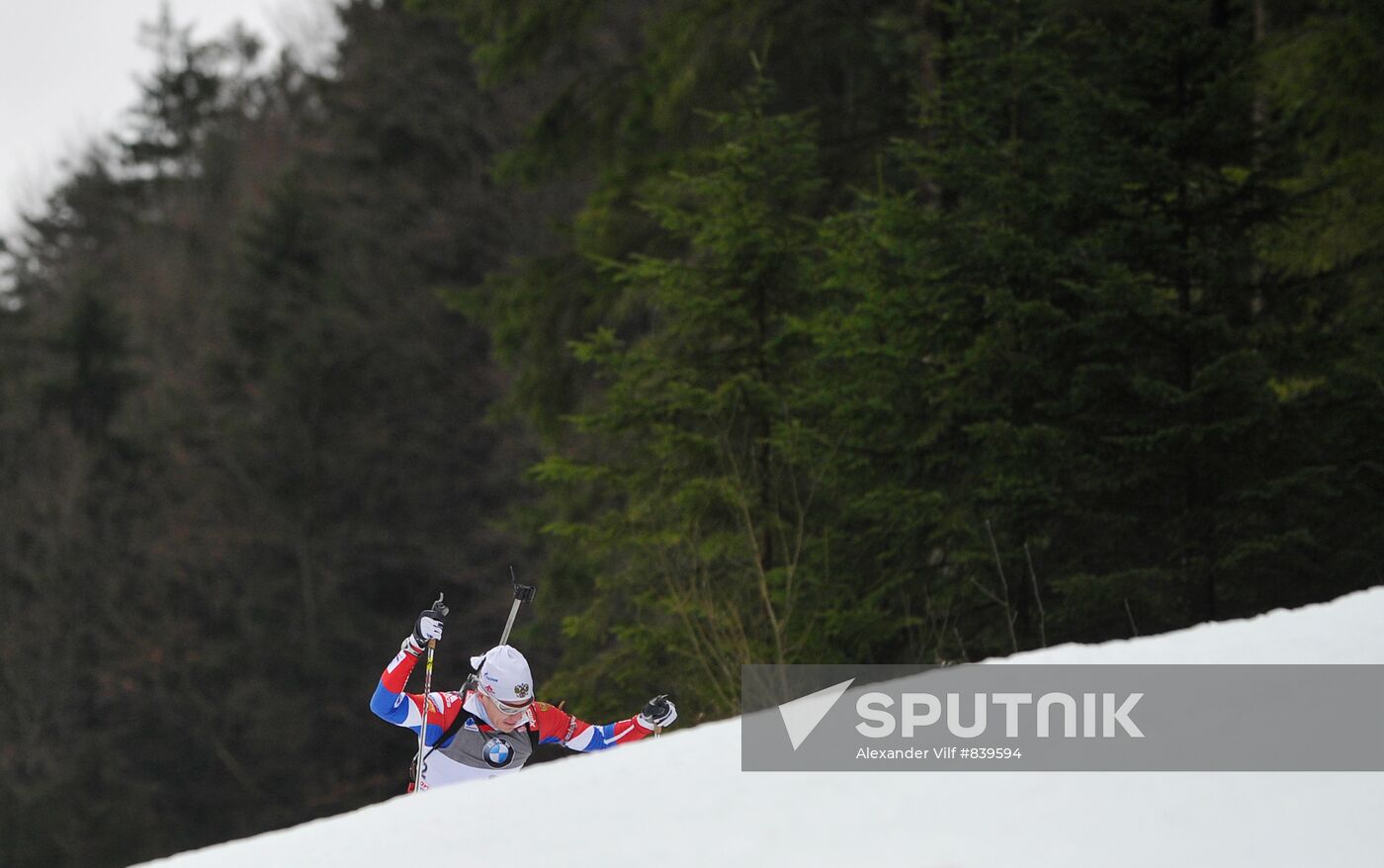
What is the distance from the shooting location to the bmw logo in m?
4.69

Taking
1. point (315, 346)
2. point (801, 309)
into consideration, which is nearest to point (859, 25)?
point (801, 309)

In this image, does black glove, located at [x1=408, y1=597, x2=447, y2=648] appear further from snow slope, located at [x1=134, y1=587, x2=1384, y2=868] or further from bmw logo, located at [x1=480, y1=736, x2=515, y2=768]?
snow slope, located at [x1=134, y1=587, x2=1384, y2=868]

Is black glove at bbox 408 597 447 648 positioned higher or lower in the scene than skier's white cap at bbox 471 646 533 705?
higher

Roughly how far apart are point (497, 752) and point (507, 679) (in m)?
0.26

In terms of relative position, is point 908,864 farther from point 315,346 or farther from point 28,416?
point 28,416

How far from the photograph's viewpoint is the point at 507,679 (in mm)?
4629

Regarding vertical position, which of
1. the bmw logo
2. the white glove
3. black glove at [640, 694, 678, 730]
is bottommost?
the bmw logo

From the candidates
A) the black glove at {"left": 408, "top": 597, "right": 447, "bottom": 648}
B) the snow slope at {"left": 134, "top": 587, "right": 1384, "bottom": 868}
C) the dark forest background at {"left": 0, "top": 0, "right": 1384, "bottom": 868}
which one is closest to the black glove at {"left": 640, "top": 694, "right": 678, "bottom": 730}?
the black glove at {"left": 408, "top": 597, "right": 447, "bottom": 648}

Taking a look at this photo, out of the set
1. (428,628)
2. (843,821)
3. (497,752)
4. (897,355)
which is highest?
(897,355)

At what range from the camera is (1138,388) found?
783 cm

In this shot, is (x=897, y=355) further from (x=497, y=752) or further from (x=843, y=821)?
(x=843, y=821)

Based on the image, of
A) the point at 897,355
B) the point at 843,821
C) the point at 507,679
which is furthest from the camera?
the point at 897,355

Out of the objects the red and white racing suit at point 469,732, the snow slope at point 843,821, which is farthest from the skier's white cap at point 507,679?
the snow slope at point 843,821

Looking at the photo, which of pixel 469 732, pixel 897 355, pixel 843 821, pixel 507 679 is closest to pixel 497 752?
pixel 469 732
